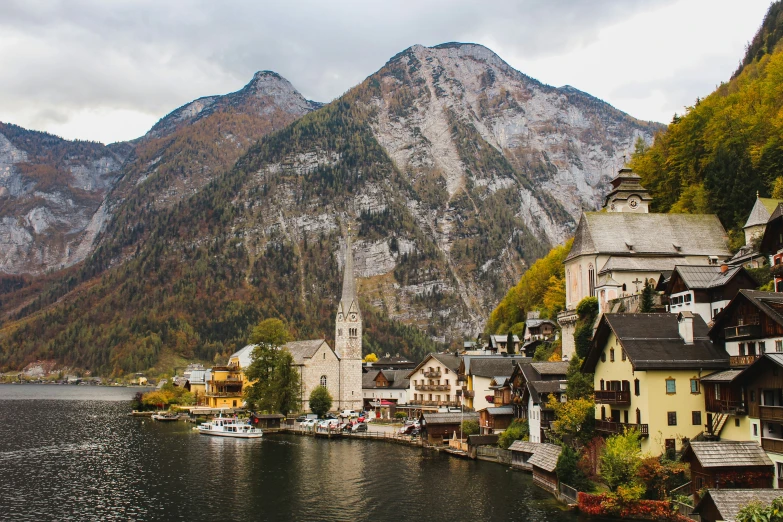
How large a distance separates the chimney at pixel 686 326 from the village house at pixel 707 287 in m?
3.70

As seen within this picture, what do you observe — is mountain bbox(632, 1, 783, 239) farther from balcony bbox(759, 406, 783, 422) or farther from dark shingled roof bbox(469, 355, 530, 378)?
balcony bbox(759, 406, 783, 422)

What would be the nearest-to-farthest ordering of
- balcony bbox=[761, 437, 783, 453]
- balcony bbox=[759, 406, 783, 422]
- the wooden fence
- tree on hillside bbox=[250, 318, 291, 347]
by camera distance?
balcony bbox=[759, 406, 783, 422], balcony bbox=[761, 437, 783, 453], the wooden fence, tree on hillside bbox=[250, 318, 291, 347]

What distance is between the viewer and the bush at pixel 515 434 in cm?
6638

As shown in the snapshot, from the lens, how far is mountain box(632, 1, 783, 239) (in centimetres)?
7462

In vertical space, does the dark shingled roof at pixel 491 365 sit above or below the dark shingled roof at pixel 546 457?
above

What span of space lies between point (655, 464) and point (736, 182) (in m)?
44.1

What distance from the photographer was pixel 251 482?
5759 centimetres

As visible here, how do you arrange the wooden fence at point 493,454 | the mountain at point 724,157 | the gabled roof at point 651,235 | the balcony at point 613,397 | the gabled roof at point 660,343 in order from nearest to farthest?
the gabled roof at point 660,343
the balcony at point 613,397
the wooden fence at point 493,454
the gabled roof at point 651,235
the mountain at point 724,157

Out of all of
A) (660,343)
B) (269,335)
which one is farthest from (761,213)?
(269,335)

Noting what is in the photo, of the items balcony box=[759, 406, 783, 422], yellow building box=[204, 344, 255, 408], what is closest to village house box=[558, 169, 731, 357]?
balcony box=[759, 406, 783, 422]

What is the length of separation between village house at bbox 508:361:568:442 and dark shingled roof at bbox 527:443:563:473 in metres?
5.75

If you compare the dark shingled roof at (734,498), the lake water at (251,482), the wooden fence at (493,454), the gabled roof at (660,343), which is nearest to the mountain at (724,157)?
the gabled roof at (660,343)

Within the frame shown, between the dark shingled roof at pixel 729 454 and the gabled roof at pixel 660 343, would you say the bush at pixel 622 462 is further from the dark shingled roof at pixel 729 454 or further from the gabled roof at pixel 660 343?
the gabled roof at pixel 660 343

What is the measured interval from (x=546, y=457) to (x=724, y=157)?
142 ft
